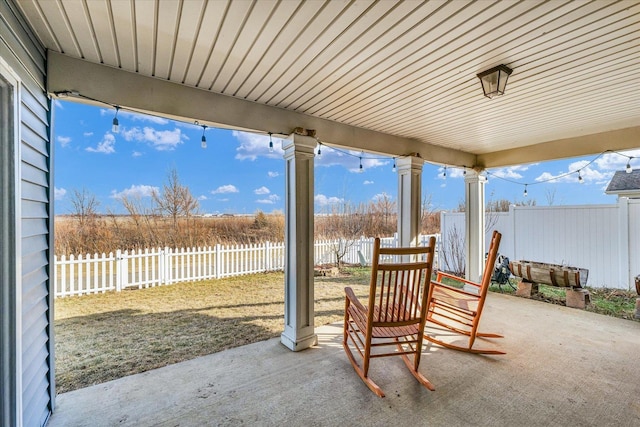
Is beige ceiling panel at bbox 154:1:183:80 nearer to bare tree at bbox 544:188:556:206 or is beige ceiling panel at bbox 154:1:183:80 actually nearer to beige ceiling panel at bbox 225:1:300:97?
beige ceiling panel at bbox 225:1:300:97

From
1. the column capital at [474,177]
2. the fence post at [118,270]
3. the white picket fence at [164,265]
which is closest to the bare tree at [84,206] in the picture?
the white picket fence at [164,265]

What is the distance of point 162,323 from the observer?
363cm

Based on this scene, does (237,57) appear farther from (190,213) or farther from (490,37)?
(190,213)

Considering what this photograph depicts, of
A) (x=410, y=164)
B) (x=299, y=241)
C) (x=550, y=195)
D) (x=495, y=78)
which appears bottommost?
(x=299, y=241)

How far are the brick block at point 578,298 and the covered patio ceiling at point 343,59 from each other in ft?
7.75

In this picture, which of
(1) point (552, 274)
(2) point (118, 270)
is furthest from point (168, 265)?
(1) point (552, 274)

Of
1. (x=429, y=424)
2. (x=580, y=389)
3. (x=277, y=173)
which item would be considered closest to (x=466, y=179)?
(x=580, y=389)

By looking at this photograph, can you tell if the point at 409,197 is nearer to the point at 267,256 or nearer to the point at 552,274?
the point at 552,274

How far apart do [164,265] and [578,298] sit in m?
6.93

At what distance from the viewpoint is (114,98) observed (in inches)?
81.1

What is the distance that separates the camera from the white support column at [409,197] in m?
3.88

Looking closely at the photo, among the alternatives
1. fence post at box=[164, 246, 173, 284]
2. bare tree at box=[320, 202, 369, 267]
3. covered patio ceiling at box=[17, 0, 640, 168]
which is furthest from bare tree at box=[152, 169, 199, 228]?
covered patio ceiling at box=[17, 0, 640, 168]

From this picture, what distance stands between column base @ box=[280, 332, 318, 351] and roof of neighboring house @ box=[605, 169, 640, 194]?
22.5 feet

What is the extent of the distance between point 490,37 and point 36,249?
114 inches
